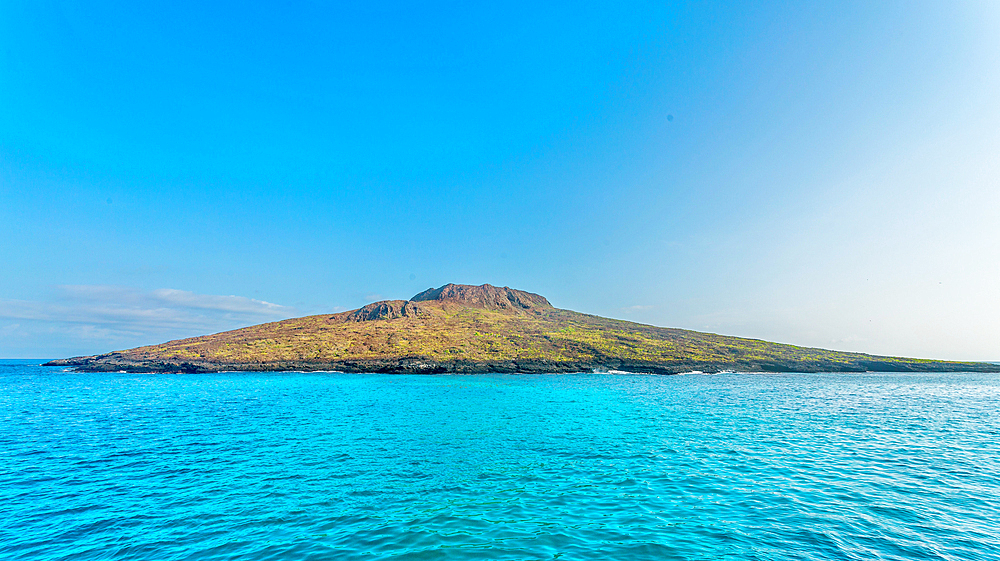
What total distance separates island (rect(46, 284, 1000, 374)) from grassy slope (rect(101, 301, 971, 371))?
36 cm

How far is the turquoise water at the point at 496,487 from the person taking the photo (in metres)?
13.7

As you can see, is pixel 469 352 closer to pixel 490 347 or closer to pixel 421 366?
pixel 490 347

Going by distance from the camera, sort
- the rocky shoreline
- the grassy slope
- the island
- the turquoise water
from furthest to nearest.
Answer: the grassy slope → the island → the rocky shoreline → the turquoise water

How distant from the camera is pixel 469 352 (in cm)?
14000

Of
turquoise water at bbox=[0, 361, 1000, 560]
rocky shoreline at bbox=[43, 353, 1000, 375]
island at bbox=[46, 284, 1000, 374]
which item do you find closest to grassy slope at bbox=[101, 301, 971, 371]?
island at bbox=[46, 284, 1000, 374]

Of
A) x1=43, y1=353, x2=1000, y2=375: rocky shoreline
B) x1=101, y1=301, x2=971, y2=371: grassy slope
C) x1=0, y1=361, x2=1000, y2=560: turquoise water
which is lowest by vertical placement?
x1=0, y1=361, x2=1000, y2=560: turquoise water

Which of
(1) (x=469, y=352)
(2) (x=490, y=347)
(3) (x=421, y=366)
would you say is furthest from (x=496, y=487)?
(2) (x=490, y=347)

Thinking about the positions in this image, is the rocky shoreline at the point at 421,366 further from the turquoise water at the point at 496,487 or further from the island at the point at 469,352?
the turquoise water at the point at 496,487

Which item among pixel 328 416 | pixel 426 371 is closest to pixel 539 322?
pixel 426 371

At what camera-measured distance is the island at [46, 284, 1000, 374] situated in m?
124

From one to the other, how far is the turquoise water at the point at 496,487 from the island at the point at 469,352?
285 feet

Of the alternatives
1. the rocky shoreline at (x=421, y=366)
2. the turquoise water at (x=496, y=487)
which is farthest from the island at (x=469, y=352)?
the turquoise water at (x=496, y=487)

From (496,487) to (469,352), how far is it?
122m

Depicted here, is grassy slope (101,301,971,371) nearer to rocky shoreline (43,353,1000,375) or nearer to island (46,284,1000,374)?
island (46,284,1000,374)
